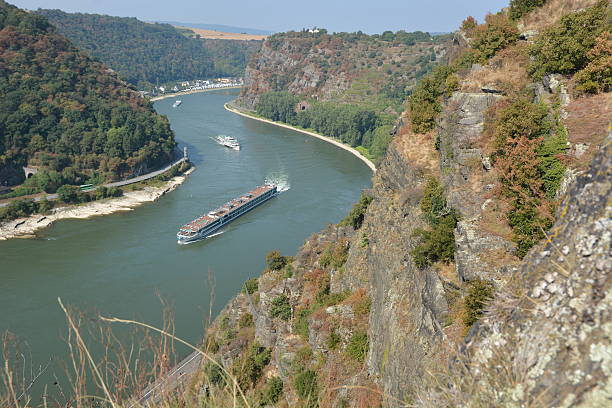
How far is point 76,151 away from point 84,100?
8.53 meters

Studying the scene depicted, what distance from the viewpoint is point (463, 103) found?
10531mm

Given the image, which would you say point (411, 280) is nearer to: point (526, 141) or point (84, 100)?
point (526, 141)

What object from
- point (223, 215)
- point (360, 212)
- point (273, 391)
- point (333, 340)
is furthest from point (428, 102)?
point (223, 215)

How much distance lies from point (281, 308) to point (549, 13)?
12.4 m

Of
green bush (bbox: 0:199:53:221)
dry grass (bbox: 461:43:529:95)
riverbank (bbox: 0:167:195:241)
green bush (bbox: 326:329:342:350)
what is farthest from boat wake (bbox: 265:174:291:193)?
dry grass (bbox: 461:43:529:95)

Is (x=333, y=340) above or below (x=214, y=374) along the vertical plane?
above

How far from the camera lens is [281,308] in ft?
53.0

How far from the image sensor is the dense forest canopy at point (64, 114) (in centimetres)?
4450

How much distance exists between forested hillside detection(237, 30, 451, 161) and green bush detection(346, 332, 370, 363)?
50312mm

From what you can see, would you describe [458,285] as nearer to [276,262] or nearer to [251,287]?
[276,262]

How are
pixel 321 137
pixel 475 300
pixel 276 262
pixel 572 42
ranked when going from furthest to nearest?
1. pixel 321 137
2. pixel 276 262
3. pixel 572 42
4. pixel 475 300

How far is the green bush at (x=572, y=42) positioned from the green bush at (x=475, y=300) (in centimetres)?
521

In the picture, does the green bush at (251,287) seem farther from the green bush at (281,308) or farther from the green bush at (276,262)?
the green bush at (281,308)

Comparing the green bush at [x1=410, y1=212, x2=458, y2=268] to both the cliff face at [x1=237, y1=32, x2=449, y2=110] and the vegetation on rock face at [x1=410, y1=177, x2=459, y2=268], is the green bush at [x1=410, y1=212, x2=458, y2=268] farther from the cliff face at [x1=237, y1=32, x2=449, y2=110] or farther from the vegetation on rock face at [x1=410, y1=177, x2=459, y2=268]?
the cliff face at [x1=237, y1=32, x2=449, y2=110]
